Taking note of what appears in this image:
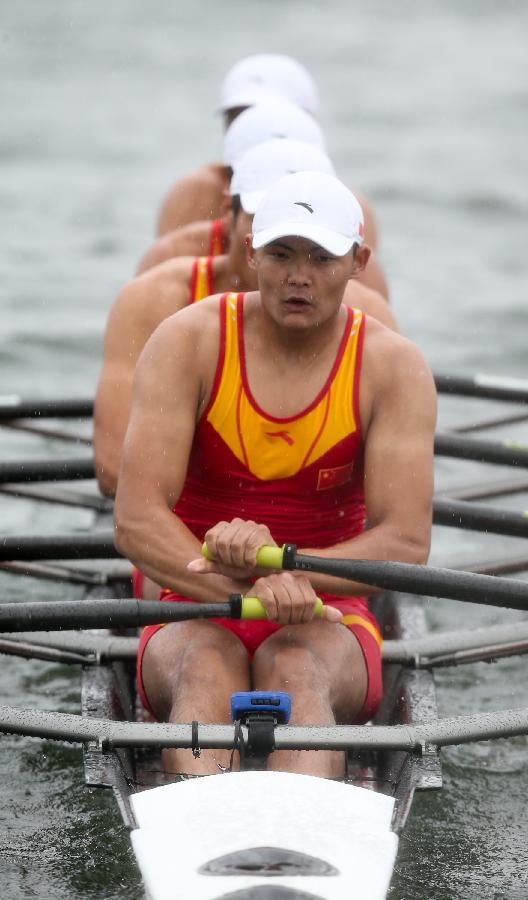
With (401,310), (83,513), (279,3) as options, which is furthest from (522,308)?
(279,3)

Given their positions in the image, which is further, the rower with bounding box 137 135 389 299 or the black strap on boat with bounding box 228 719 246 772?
the rower with bounding box 137 135 389 299

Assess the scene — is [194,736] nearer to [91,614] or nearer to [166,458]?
[91,614]

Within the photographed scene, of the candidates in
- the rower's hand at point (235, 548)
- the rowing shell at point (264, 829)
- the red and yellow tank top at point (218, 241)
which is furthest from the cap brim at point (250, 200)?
the rowing shell at point (264, 829)

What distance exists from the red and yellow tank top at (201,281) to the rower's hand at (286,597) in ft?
5.20

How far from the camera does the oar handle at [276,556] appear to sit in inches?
150

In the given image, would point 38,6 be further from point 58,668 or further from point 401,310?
point 58,668

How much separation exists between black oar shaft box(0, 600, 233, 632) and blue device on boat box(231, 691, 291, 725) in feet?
0.97

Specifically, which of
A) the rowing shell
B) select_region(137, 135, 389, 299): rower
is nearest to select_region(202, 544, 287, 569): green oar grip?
the rowing shell

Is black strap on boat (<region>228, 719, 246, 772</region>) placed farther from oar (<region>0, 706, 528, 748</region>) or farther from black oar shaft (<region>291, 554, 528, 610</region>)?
black oar shaft (<region>291, 554, 528, 610</region>)

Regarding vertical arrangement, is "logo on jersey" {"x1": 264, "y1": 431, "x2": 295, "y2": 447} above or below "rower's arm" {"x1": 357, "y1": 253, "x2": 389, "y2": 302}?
below

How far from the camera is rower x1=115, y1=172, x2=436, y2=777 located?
4059mm

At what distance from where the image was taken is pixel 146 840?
3334 millimetres

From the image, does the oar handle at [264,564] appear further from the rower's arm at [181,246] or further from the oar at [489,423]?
the oar at [489,423]

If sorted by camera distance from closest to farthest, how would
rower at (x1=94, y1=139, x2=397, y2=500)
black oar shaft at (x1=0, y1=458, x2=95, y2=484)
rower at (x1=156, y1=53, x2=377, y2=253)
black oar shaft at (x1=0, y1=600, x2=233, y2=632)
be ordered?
black oar shaft at (x1=0, y1=600, x2=233, y2=632)
rower at (x1=94, y1=139, x2=397, y2=500)
black oar shaft at (x1=0, y1=458, x2=95, y2=484)
rower at (x1=156, y1=53, x2=377, y2=253)
